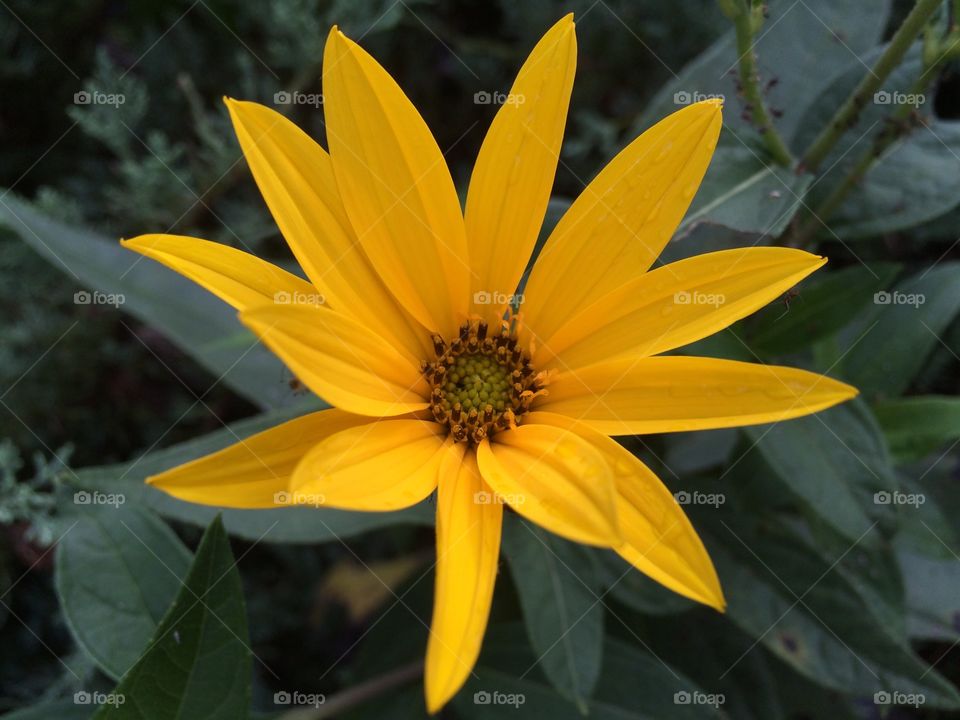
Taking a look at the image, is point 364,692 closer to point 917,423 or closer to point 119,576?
point 119,576

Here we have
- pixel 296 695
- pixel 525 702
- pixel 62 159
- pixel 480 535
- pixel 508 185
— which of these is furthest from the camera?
pixel 62 159

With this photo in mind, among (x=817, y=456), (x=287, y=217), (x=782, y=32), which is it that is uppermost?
(x=782, y=32)

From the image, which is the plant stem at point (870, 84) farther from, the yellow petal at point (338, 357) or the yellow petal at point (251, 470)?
the yellow petal at point (251, 470)

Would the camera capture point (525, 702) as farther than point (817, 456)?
Yes

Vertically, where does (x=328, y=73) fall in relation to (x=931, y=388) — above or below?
above

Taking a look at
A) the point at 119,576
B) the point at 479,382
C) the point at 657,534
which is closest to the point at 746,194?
the point at 479,382

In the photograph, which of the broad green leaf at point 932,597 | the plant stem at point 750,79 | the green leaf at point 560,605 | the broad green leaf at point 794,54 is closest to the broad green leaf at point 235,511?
the green leaf at point 560,605

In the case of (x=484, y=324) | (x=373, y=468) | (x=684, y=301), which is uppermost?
(x=484, y=324)

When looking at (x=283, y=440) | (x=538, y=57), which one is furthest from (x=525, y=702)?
(x=538, y=57)

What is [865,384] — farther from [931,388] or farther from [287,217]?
[287,217]
